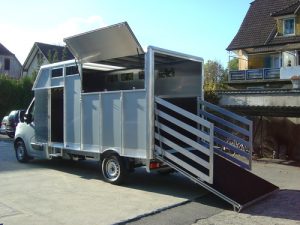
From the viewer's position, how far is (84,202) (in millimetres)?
8047

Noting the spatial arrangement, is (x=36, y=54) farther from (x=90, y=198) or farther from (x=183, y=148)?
(x=183, y=148)

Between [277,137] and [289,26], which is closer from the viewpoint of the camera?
[277,137]

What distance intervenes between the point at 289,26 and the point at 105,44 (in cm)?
3300

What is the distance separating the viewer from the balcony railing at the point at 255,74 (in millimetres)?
38594

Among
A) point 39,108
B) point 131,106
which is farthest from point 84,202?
point 39,108

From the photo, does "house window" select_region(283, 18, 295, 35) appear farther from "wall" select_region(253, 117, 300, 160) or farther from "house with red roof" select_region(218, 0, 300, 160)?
"wall" select_region(253, 117, 300, 160)

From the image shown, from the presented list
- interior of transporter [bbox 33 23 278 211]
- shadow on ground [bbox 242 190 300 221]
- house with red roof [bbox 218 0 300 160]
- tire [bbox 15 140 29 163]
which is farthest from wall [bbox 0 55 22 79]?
shadow on ground [bbox 242 190 300 221]

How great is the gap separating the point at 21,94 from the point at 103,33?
23.6 meters

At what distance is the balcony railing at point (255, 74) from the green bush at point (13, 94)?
64.4 ft

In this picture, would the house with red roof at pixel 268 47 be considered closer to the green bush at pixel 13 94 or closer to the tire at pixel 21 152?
the green bush at pixel 13 94

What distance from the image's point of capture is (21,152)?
13.3 meters

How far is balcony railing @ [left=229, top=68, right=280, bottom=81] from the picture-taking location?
38.6 meters

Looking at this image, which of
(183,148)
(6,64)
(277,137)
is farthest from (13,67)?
(183,148)

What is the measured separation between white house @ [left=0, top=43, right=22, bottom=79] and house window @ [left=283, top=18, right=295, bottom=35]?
1396 inches
